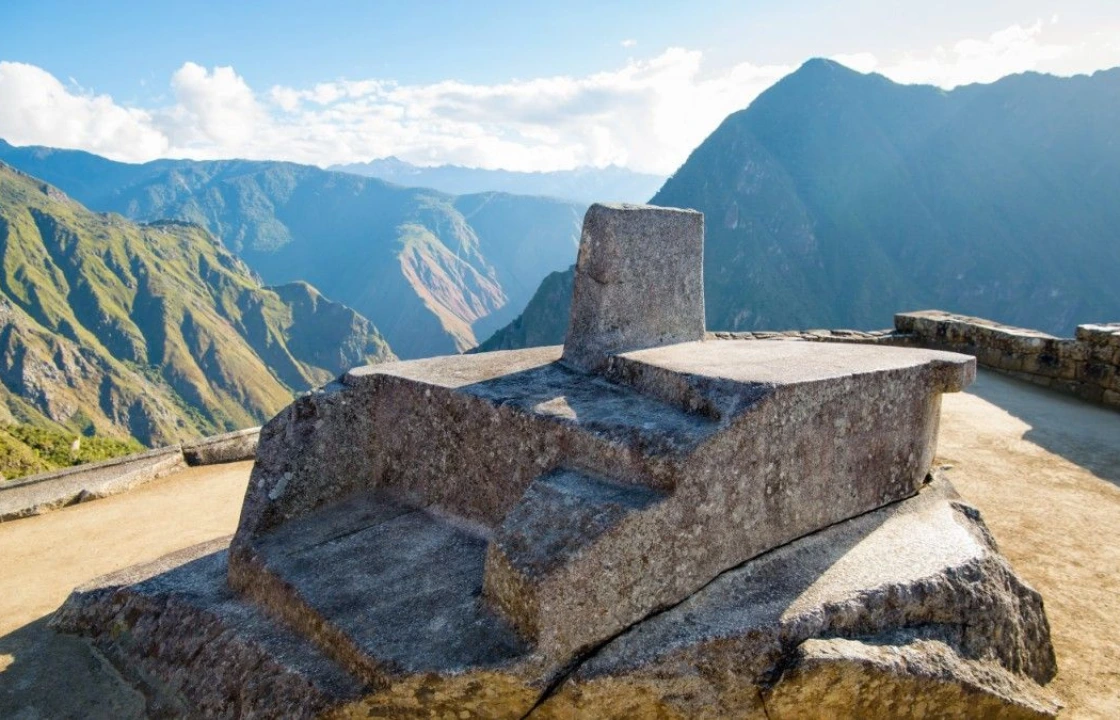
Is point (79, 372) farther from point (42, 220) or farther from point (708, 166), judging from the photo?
point (708, 166)

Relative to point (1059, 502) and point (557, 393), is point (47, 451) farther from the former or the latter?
point (1059, 502)

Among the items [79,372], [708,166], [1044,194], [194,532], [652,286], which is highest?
[708,166]

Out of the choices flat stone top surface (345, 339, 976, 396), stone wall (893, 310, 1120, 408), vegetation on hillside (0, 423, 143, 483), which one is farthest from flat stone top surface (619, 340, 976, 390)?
vegetation on hillside (0, 423, 143, 483)

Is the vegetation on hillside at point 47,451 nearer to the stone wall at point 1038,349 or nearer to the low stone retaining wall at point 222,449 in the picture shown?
the low stone retaining wall at point 222,449

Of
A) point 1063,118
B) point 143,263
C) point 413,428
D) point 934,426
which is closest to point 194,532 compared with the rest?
point 413,428

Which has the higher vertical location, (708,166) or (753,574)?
(708,166)

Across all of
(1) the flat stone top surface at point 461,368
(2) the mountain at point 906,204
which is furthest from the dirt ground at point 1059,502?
(2) the mountain at point 906,204

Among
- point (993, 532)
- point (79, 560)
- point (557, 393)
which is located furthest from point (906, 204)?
point (79, 560)
